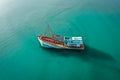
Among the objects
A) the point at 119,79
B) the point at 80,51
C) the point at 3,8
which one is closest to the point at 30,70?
the point at 80,51

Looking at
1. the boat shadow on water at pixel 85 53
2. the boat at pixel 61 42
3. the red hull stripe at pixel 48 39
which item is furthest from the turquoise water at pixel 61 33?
the red hull stripe at pixel 48 39

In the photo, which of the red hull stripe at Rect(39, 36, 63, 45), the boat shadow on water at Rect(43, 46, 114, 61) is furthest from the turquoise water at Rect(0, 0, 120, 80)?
the red hull stripe at Rect(39, 36, 63, 45)

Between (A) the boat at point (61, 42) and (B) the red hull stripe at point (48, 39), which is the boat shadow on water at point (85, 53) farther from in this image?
(B) the red hull stripe at point (48, 39)

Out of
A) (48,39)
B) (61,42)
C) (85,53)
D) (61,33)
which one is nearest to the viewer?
(85,53)

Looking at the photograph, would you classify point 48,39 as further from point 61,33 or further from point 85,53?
point 85,53

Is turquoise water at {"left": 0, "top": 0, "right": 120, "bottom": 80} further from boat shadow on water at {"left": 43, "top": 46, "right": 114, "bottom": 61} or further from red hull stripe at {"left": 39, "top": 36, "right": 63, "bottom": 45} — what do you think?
red hull stripe at {"left": 39, "top": 36, "right": 63, "bottom": 45}

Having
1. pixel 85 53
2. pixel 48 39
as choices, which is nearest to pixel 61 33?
pixel 48 39

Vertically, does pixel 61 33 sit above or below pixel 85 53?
above

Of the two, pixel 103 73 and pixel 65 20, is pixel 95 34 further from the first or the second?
pixel 103 73

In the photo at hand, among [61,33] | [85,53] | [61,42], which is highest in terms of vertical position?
[61,33]
